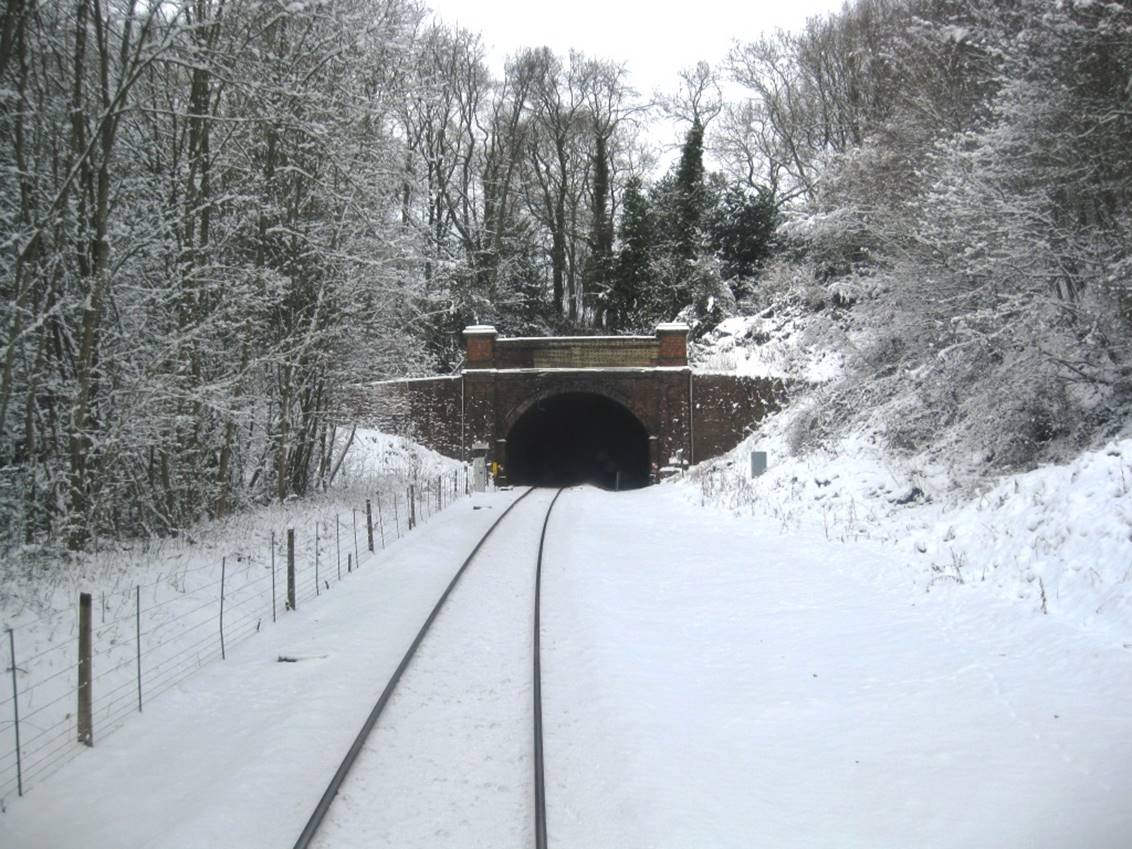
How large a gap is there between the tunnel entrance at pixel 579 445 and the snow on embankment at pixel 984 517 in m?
14.4

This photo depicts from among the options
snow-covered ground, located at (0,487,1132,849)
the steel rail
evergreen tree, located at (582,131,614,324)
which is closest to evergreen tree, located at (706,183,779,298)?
evergreen tree, located at (582,131,614,324)

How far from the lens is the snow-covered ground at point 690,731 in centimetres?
403

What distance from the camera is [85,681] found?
5.36 m

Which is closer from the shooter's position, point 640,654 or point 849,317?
point 640,654

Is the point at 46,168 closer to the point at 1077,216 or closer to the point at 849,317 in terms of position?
the point at 1077,216

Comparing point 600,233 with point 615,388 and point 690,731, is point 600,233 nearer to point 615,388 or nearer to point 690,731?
point 615,388

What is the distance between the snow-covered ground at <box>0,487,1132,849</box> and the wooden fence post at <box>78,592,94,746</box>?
20 cm

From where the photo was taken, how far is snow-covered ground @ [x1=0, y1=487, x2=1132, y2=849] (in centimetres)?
403

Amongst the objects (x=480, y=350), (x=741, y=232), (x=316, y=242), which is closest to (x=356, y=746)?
(x=316, y=242)

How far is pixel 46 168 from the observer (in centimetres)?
905

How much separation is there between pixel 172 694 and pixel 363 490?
1189 centimetres

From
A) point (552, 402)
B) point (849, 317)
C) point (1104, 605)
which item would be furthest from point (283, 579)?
point (552, 402)

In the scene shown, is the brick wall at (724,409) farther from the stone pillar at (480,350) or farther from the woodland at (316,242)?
the stone pillar at (480,350)

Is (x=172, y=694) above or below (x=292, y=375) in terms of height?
below
